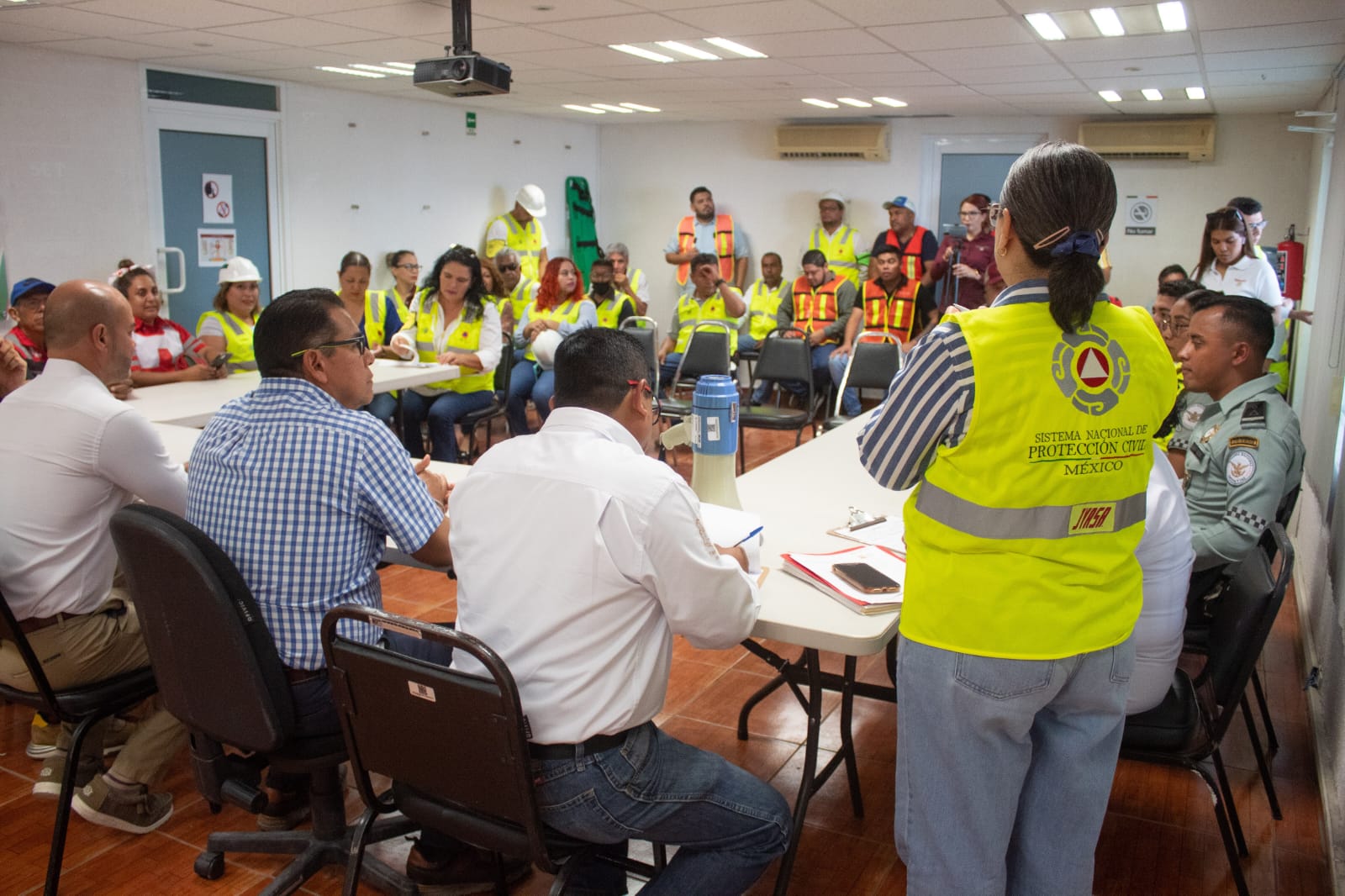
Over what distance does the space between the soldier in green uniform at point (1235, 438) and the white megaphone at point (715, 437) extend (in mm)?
1206

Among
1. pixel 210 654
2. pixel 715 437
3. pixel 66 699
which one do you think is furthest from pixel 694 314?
pixel 210 654

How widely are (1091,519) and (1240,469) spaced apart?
145 cm

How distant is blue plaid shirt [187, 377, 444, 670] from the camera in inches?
78.2

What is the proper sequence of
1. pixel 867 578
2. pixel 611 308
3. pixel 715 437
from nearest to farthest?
pixel 867 578 < pixel 715 437 < pixel 611 308

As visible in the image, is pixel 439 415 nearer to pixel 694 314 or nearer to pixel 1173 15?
pixel 694 314

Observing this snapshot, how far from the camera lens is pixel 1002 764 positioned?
155 cm

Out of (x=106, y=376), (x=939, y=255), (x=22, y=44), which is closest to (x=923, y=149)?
(x=939, y=255)

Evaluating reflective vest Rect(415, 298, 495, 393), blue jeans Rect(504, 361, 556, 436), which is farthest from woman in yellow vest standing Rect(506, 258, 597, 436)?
reflective vest Rect(415, 298, 495, 393)

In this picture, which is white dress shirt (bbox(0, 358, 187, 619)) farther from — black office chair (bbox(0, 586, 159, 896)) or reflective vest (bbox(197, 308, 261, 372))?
reflective vest (bbox(197, 308, 261, 372))

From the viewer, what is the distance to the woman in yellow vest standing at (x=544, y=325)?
6.54 meters

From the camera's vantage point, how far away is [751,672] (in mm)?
3516

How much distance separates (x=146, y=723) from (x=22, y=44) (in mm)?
5317

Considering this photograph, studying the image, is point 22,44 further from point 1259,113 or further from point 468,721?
point 1259,113

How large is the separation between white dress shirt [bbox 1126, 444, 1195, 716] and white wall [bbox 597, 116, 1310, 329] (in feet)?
26.3
